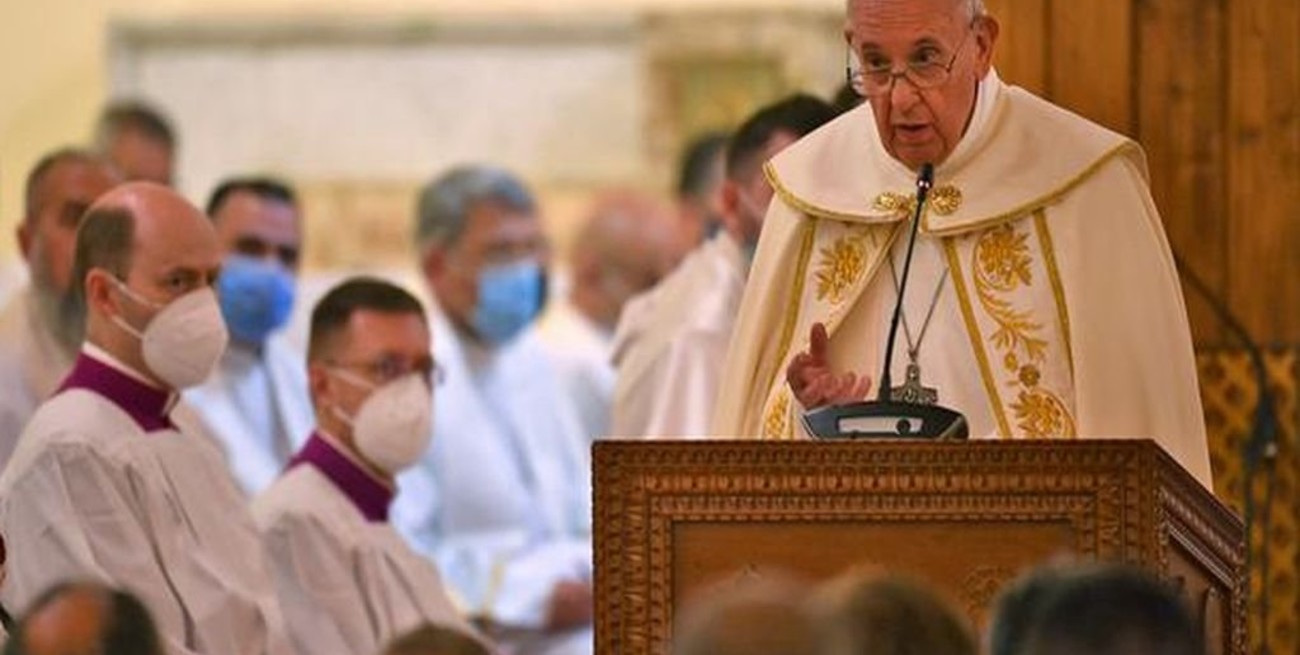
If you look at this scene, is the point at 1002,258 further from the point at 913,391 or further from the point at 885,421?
the point at 885,421

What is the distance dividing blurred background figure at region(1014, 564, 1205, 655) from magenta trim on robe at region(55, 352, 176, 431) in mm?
4426

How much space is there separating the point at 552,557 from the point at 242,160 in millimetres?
9367

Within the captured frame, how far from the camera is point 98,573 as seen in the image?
1155 centimetres

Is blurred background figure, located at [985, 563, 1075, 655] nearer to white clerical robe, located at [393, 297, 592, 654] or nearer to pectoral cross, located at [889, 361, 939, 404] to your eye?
pectoral cross, located at [889, 361, 939, 404]

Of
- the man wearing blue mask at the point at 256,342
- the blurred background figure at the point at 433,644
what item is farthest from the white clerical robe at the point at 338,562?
the blurred background figure at the point at 433,644

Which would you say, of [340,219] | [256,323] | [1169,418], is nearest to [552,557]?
[256,323]

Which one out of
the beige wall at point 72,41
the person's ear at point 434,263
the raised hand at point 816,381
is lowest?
the raised hand at point 816,381

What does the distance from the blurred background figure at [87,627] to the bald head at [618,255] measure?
1016 cm

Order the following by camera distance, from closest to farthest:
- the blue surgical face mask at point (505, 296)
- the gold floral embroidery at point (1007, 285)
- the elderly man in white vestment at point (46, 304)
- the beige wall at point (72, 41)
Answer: the gold floral embroidery at point (1007, 285) → the elderly man in white vestment at point (46, 304) → the blue surgical face mask at point (505, 296) → the beige wall at point (72, 41)

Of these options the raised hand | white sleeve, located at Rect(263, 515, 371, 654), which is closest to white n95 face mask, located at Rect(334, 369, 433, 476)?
white sleeve, located at Rect(263, 515, 371, 654)

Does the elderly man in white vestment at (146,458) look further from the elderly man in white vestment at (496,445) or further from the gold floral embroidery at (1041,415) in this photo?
the elderly man in white vestment at (496,445)

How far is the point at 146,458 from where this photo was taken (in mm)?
11945

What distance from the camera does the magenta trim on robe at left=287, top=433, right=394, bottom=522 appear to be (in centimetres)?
1312

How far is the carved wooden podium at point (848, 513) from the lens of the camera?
31.2 feet
